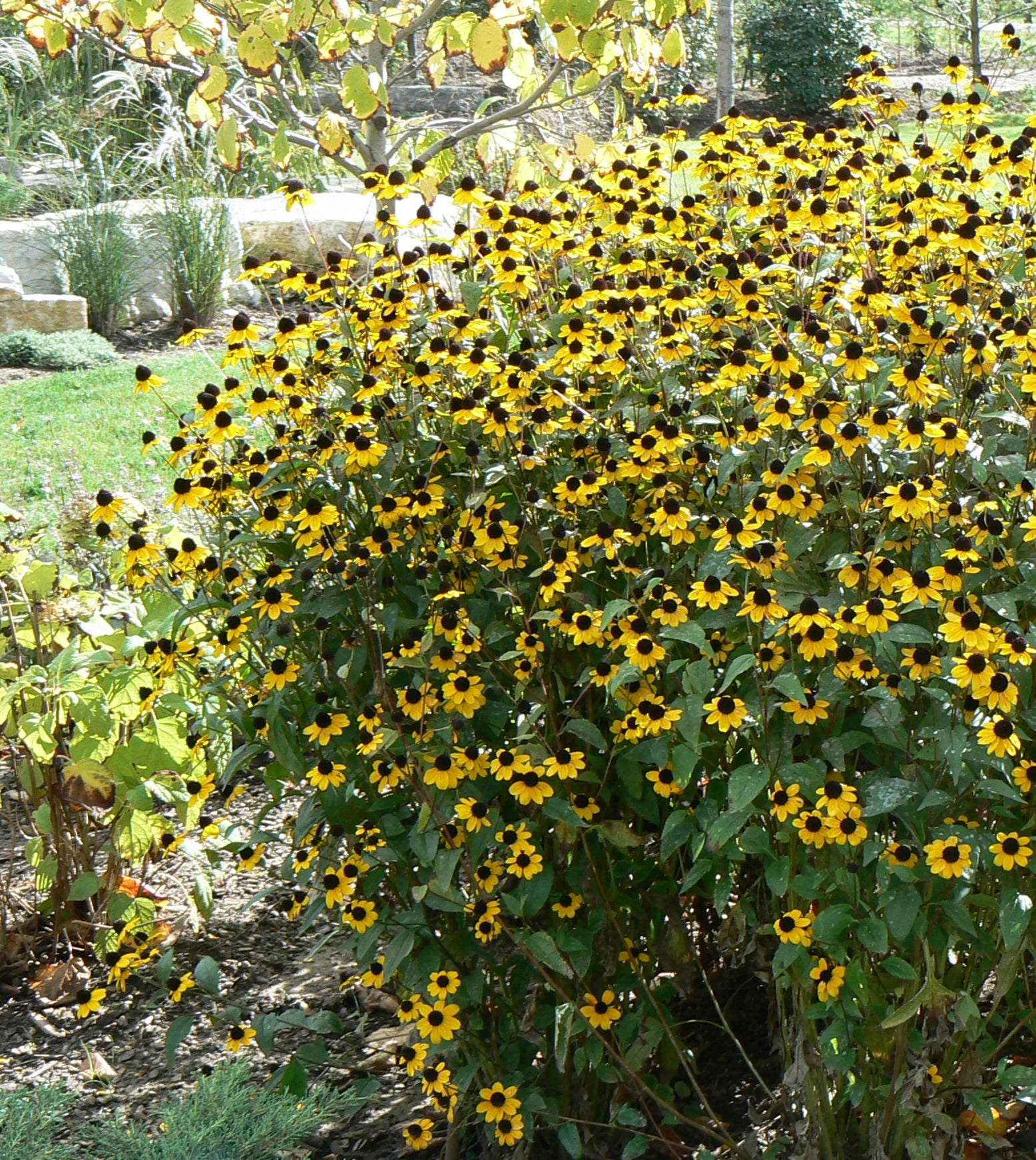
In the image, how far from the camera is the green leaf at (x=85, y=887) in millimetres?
2963

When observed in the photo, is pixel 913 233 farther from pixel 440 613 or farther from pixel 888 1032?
pixel 888 1032

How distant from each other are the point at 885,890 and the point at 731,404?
2.68 ft

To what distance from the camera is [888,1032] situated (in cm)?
201

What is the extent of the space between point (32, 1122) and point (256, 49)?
291cm

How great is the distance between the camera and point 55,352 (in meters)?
8.41

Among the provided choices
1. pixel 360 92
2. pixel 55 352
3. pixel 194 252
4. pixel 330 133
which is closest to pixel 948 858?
pixel 360 92

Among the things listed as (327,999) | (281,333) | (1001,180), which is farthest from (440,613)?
(1001,180)

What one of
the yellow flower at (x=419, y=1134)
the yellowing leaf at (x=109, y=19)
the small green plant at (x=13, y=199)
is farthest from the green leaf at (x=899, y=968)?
the small green plant at (x=13, y=199)

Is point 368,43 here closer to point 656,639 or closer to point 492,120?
point 492,120

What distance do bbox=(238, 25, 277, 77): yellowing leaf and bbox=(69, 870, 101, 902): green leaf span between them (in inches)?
91.9

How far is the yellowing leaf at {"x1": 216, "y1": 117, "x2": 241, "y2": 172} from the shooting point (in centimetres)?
400

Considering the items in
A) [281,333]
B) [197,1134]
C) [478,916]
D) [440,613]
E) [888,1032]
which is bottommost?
[197,1134]

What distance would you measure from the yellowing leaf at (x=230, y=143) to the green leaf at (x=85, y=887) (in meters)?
2.14

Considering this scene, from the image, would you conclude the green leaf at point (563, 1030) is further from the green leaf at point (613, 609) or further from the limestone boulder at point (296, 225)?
the limestone boulder at point (296, 225)
